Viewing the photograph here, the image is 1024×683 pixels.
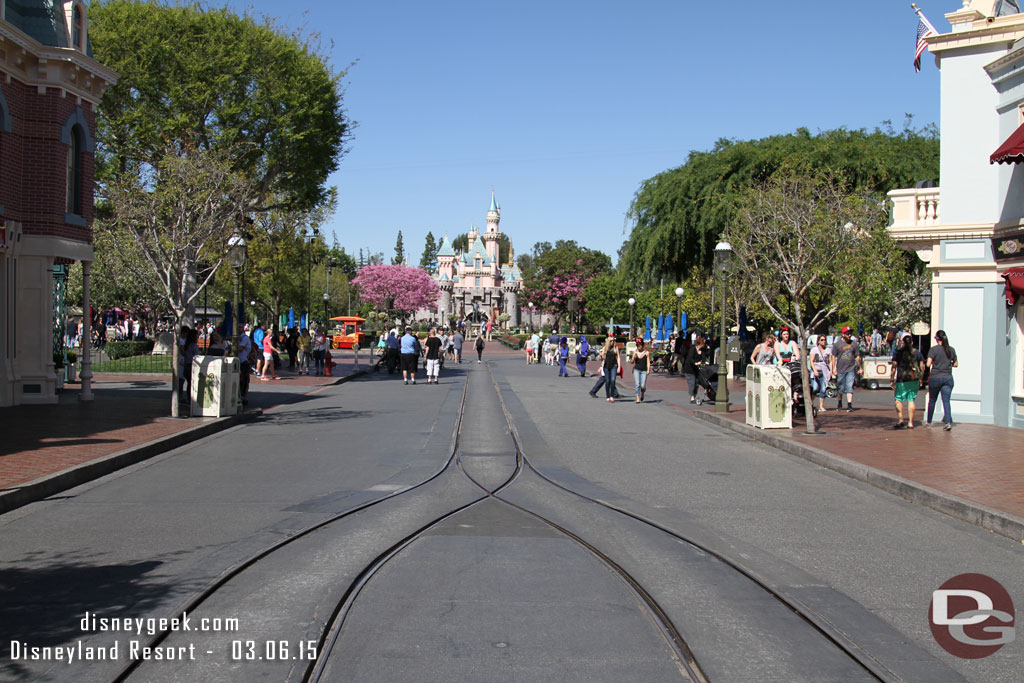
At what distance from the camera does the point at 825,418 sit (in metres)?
19.4

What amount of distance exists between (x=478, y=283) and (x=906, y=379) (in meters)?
133

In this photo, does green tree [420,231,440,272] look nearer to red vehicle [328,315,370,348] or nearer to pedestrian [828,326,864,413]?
red vehicle [328,315,370,348]

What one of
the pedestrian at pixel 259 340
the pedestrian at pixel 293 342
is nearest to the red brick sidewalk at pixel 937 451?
the pedestrian at pixel 259 340

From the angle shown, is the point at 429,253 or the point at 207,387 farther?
the point at 429,253

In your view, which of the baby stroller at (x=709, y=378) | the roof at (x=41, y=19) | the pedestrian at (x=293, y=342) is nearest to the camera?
the roof at (x=41, y=19)

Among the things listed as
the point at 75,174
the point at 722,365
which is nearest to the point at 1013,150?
the point at 722,365

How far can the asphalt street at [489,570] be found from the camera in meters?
5.03

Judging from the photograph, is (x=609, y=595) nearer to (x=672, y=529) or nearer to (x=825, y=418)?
(x=672, y=529)

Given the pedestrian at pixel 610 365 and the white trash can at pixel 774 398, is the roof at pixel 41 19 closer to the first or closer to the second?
the pedestrian at pixel 610 365

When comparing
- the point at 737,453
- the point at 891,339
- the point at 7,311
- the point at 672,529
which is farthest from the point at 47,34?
the point at 891,339

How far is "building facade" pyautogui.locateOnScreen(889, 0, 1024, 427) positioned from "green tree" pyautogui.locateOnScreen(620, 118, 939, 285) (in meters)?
11.1

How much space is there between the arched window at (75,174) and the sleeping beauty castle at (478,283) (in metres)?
124

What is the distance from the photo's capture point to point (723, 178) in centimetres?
3438

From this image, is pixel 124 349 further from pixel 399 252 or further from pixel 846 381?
pixel 399 252
